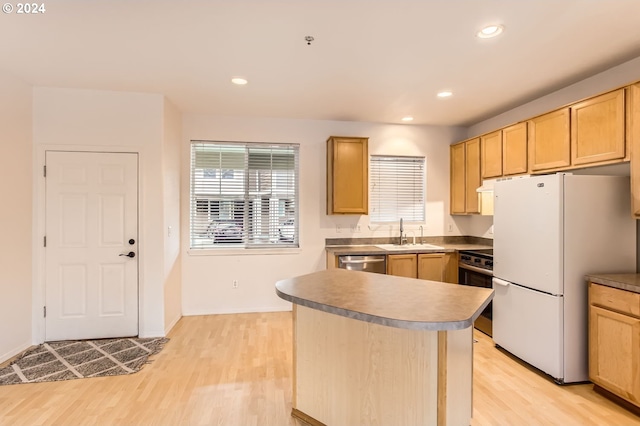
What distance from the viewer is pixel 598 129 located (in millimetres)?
2586

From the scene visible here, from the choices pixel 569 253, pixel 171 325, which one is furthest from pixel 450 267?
pixel 171 325

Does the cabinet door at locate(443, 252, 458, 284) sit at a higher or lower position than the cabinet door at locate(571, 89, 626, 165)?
lower

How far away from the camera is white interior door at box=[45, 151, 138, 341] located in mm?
3348

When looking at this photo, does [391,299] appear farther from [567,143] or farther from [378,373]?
[567,143]

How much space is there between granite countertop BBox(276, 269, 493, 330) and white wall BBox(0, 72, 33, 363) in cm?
284

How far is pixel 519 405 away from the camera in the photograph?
2.28m

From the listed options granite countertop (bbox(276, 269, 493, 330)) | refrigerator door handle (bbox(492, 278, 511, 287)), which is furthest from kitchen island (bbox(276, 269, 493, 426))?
refrigerator door handle (bbox(492, 278, 511, 287))

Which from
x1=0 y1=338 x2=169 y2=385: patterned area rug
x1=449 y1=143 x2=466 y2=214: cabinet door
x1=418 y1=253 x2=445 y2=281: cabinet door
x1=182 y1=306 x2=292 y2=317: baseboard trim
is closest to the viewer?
x1=0 y1=338 x2=169 y2=385: patterned area rug

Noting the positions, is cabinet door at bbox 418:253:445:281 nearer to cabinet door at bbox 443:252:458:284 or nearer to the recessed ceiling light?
cabinet door at bbox 443:252:458:284

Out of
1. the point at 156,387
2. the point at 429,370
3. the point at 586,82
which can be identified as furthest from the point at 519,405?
the point at 586,82

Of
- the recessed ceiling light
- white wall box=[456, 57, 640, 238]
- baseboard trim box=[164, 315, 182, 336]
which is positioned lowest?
baseboard trim box=[164, 315, 182, 336]

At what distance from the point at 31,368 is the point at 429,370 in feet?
11.1

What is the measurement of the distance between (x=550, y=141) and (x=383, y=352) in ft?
8.87

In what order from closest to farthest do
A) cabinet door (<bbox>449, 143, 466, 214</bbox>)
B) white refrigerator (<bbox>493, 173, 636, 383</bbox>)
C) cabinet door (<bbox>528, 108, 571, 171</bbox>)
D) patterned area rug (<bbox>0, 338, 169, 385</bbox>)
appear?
white refrigerator (<bbox>493, 173, 636, 383</bbox>)
patterned area rug (<bbox>0, 338, 169, 385</bbox>)
cabinet door (<bbox>528, 108, 571, 171</bbox>)
cabinet door (<bbox>449, 143, 466, 214</bbox>)
